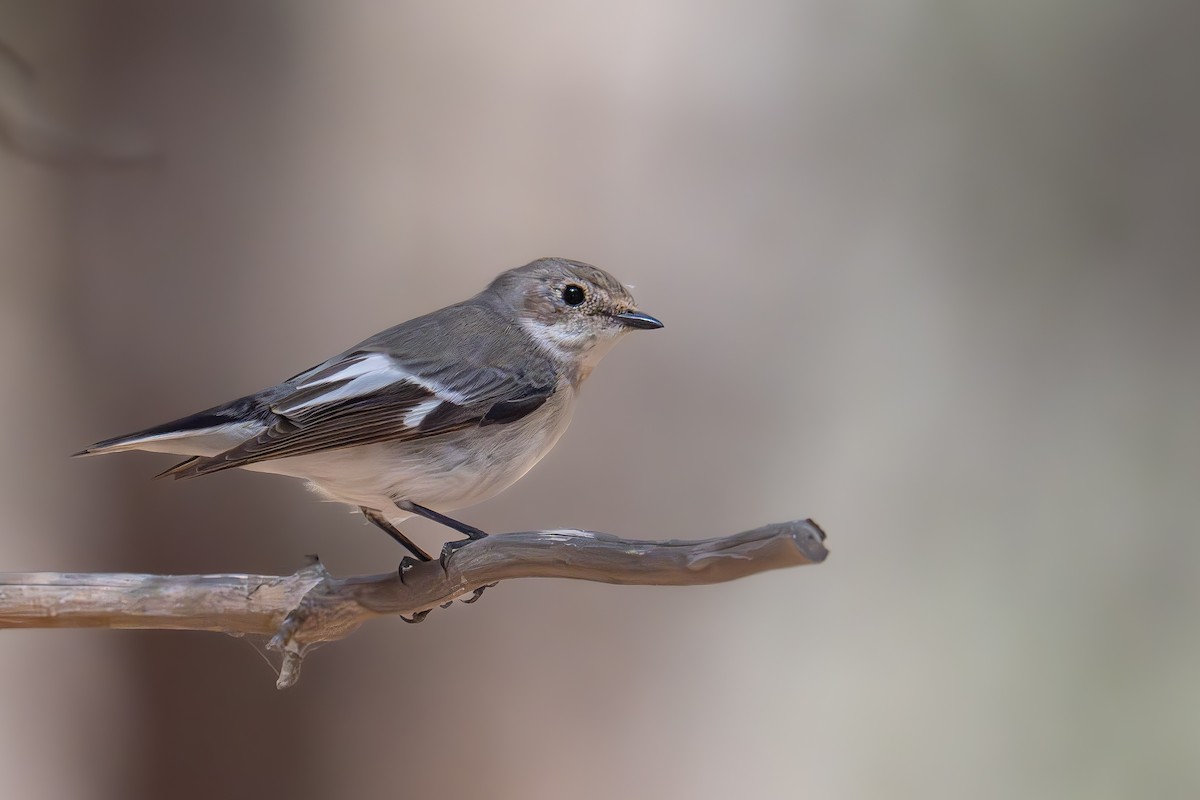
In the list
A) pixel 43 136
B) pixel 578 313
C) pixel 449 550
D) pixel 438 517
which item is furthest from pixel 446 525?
pixel 43 136

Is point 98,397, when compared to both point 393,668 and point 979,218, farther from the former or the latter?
point 979,218

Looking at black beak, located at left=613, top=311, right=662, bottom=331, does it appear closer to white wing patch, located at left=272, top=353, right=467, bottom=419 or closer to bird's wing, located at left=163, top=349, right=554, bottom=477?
bird's wing, located at left=163, top=349, right=554, bottom=477

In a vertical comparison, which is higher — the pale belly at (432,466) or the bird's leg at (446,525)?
the pale belly at (432,466)

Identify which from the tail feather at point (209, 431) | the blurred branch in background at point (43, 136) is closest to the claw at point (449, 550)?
the tail feather at point (209, 431)

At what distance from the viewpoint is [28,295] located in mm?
3232

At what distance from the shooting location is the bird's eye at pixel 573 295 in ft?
6.50

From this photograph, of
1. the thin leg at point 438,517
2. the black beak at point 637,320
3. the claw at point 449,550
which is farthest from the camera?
the black beak at point 637,320

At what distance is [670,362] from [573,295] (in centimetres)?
152

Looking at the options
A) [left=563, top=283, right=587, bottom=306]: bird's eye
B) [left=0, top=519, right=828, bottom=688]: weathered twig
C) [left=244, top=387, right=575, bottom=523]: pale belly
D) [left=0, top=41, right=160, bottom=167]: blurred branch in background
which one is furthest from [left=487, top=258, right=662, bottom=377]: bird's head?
[left=0, top=41, right=160, bottom=167]: blurred branch in background

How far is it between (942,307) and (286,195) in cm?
249

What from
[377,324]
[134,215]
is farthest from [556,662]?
[134,215]

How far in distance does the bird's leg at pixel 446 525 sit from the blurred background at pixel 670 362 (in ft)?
4.81

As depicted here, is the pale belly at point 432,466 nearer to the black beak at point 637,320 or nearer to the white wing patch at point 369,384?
the white wing patch at point 369,384

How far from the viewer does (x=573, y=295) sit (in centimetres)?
199
